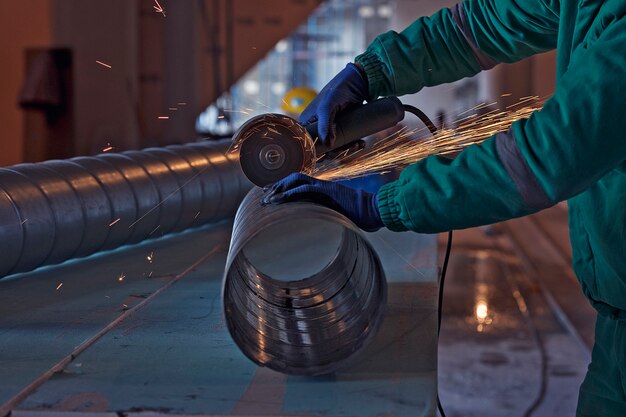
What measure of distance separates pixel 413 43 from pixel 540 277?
3.77m

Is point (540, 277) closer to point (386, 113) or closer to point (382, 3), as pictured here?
point (386, 113)

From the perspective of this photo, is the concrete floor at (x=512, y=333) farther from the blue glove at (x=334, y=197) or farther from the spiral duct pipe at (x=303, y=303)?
the blue glove at (x=334, y=197)

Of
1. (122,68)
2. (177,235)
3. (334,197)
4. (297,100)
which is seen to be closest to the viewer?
(334,197)

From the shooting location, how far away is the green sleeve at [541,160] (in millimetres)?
1131

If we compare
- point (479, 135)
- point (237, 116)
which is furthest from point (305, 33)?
point (479, 135)

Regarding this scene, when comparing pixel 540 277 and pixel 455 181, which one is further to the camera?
pixel 540 277

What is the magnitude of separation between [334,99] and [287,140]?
0.46ft

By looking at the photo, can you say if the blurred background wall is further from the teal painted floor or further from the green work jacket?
the green work jacket

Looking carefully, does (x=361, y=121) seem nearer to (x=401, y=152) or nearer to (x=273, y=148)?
(x=273, y=148)

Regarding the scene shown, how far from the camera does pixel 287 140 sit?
1.71 metres

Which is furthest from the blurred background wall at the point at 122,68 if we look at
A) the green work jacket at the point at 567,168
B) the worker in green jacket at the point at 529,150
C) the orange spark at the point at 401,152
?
the green work jacket at the point at 567,168

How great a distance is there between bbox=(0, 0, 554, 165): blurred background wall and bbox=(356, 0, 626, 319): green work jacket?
A: 417cm

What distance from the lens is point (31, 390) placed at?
1220mm

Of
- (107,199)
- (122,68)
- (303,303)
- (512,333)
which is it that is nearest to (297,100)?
(122,68)
